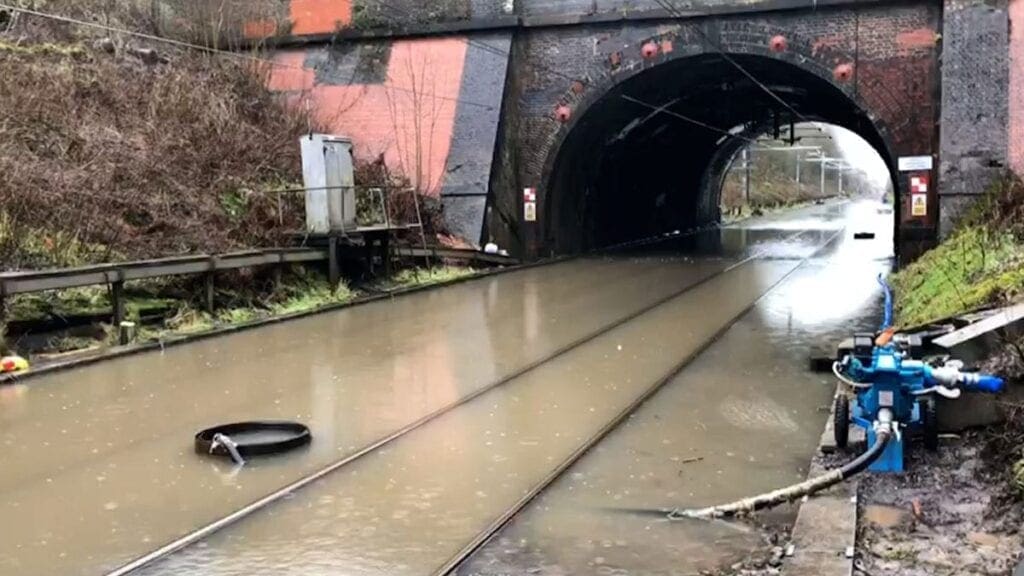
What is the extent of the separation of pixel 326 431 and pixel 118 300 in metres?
5.80

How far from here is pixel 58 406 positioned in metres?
9.07

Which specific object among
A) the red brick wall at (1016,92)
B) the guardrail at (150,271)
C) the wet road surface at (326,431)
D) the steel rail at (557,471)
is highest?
the red brick wall at (1016,92)

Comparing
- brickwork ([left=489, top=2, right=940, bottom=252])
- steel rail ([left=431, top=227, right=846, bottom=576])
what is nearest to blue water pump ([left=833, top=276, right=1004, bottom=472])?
steel rail ([left=431, top=227, right=846, bottom=576])

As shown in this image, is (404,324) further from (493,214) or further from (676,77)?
(676,77)

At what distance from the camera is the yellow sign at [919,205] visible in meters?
21.0

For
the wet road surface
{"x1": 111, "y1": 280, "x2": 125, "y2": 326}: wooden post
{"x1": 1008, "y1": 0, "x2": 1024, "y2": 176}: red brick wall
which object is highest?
{"x1": 1008, "y1": 0, "x2": 1024, "y2": 176}: red brick wall

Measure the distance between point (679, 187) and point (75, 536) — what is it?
123ft

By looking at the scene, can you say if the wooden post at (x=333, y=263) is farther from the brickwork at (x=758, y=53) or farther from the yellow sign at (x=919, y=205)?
the yellow sign at (x=919, y=205)

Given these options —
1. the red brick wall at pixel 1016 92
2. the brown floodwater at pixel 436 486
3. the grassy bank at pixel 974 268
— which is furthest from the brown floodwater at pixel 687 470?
the red brick wall at pixel 1016 92


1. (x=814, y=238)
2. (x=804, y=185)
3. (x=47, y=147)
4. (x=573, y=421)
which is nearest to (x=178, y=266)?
(x=47, y=147)

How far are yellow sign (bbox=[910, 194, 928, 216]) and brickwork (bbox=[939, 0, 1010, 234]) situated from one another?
2.06ft

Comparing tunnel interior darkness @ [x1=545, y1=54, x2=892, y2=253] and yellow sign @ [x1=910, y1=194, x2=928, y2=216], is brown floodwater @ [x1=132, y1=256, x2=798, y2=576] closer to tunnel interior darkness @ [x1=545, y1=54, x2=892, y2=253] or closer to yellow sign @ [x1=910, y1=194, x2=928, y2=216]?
yellow sign @ [x1=910, y1=194, x2=928, y2=216]

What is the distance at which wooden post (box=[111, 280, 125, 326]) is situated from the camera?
12.6 metres

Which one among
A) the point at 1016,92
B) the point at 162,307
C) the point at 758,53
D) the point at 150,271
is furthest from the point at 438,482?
the point at 758,53
